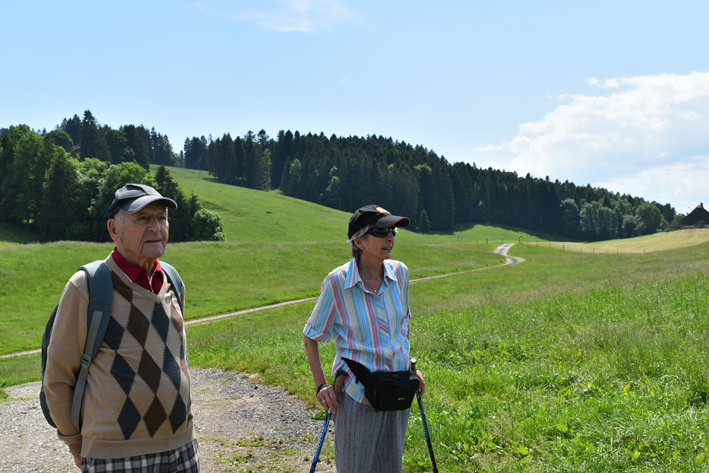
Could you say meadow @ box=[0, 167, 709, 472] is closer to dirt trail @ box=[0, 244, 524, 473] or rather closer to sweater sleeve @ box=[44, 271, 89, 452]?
dirt trail @ box=[0, 244, 524, 473]

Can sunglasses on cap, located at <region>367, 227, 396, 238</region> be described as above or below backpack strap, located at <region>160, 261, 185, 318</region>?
above

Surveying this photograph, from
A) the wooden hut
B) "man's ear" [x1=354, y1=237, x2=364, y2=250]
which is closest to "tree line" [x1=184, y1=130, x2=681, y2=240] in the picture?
the wooden hut

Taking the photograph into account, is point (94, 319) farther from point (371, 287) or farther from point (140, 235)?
point (371, 287)

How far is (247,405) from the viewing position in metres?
8.06

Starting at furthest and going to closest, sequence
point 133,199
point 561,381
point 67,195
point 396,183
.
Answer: point 396,183, point 67,195, point 561,381, point 133,199

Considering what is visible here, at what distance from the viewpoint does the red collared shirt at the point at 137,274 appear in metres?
3.19

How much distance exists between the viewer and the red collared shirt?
319 cm

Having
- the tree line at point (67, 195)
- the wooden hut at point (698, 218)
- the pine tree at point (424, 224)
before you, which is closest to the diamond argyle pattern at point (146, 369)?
the tree line at point (67, 195)

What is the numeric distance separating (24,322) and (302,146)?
132802 millimetres

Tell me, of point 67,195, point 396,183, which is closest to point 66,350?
point 67,195

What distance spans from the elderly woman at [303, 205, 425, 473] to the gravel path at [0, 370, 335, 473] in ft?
7.72

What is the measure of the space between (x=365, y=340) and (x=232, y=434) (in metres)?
4.41

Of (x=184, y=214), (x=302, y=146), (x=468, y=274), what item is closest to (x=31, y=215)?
(x=184, y=214)

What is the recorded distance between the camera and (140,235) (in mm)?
3234
